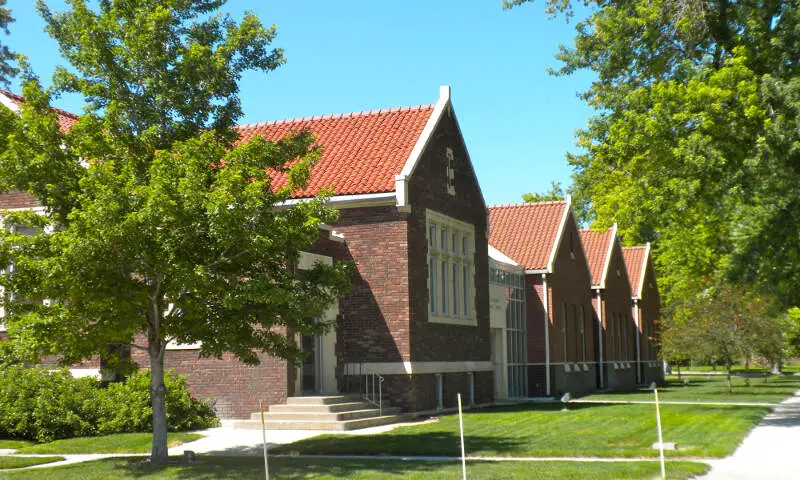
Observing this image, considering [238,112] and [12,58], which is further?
[12,58]

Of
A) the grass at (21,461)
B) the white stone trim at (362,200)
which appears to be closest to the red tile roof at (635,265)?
the white stone trim at (362,200)

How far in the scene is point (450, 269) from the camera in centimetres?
2839

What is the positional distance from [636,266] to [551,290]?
62.5 feet

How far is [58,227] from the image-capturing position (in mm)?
15867

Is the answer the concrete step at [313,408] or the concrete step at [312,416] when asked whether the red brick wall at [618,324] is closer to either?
the concrete step at [313,408]

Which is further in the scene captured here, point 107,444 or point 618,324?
point 618,324

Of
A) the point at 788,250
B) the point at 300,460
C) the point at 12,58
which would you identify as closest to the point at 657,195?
the point at 788,250

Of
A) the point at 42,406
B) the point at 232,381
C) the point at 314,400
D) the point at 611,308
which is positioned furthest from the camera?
the point at 611,308

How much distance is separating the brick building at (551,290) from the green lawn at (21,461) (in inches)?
909

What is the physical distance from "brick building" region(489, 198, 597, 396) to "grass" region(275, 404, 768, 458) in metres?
10.8

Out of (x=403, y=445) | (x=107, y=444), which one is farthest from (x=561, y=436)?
(x=107, y=444)

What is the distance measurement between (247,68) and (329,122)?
11.7 m

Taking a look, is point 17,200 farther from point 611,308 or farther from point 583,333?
point 611,308

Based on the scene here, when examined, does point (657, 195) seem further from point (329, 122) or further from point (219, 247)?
point (219, 247)
